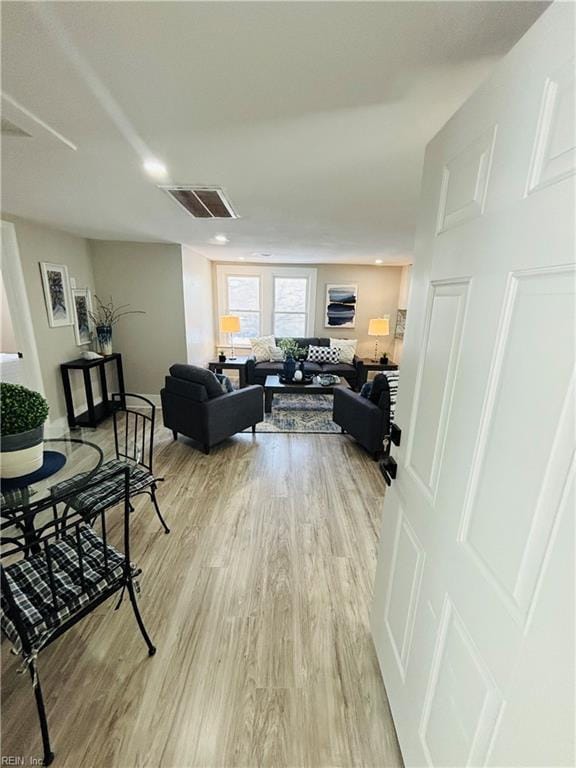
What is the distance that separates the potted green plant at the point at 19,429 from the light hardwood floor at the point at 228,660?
87 centimetres

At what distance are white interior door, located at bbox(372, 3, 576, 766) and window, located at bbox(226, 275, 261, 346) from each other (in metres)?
5.53

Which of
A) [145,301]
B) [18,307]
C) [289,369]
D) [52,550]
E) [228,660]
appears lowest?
[228,660]

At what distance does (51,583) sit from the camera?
110 cm

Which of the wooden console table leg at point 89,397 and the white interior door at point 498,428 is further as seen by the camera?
the wooden console table leg at point 89,397

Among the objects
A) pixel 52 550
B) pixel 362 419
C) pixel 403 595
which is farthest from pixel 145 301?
pixel 403 595

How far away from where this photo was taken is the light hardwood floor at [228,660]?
3.81ft

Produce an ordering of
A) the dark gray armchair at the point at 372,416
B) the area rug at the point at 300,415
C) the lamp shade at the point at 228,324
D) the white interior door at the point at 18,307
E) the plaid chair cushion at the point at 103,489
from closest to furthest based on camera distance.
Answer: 1. the plaid chair cushion at the point at 103,489
2. the white interior door at the point at 18,307
3. the dark gray armchair at the point at 372,416
4. the area rug at the point at 300,415
5. the lamp shade at the point at 228,324

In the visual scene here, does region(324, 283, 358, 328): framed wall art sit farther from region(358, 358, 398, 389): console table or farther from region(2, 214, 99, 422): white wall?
region(2, 214, 99, 422): white wall

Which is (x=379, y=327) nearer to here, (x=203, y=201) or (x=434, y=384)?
(x=203, y=201)

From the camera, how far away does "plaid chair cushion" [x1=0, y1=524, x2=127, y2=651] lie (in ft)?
3.59

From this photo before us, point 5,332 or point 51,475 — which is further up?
point 5,332

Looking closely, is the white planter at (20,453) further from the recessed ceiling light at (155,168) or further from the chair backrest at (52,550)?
the recessed ceiling light at (155,168)

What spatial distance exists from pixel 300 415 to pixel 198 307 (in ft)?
8.51

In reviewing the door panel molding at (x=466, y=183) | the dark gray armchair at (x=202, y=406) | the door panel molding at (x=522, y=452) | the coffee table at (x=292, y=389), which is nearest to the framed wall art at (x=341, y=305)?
the coffee table at (x=292, y=389)
